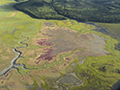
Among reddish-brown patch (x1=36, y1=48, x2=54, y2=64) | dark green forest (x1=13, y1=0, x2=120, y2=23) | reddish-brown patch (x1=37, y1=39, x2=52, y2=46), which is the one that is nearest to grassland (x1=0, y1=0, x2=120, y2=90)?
reddish-brown patch (x1=37, y1=39, x2=52, y2=46)

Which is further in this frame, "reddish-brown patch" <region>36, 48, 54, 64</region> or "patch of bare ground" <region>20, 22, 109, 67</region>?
"patch of bare ground" <region>20, 22, 109, 67</region>

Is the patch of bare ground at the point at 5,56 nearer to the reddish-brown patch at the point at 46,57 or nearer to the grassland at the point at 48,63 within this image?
the grassland at the point at 48,63

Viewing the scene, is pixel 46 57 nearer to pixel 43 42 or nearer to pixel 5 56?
pixel 43 42

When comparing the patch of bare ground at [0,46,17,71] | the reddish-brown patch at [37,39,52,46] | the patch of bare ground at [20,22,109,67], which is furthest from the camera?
the reddish-brown patch at [37,39,52,46]

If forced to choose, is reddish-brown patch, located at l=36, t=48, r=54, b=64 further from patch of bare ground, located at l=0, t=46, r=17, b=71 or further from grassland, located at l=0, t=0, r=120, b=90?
patch of bare ground, located at l=0, t=46, r=17, b=71

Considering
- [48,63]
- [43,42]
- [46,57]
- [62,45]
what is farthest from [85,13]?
[48,63]

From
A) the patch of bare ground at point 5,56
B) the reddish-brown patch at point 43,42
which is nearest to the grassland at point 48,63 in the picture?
the patch of bare ground at point 5,56

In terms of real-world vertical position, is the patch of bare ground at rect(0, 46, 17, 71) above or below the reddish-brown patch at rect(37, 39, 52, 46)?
below

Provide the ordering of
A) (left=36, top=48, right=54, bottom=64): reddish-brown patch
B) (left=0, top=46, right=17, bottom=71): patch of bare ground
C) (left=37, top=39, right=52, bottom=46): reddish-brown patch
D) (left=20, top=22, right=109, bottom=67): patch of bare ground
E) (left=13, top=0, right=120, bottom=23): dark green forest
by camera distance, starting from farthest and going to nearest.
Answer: (left=13, top=0, right=120, bottom=23): dark green forest
(left=37, top=39, right=52, bottom=46): reddish-brown patch
(left=20, top=22, right=109, bottom=67): patch of bare ground
(left=36, top=48, right=54, bottom=64): reddish-brown patch
(left=0, top=46, right=17, bottom=71): patch of bare ground

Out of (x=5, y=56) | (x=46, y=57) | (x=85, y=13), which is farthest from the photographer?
(x=85, y=13)

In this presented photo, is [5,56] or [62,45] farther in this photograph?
[62,45]

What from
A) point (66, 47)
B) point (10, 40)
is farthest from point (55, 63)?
point (10, 40)

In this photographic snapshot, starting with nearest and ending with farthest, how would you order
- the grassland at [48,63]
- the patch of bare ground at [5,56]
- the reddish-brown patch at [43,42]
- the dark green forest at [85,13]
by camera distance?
the grassland at [48,63]
the patch of bare ground at [5,56]
the reddish-brown patch at [43,42]
the dark green forest at [85,13]
